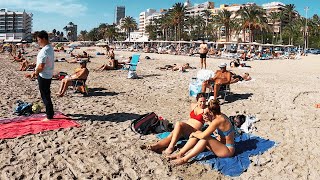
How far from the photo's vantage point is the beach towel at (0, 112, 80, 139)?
539cm

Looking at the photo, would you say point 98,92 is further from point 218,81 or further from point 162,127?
point 162,127

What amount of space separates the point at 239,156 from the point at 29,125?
368 centimetres

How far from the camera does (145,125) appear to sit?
562 cm

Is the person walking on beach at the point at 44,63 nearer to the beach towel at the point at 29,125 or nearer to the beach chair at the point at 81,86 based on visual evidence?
the beach towel at the point at 29,125

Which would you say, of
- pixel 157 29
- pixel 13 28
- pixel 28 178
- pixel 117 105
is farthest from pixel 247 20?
pixel 13 28

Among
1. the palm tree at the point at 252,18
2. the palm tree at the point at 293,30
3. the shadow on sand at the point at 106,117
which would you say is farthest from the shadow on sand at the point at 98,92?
the palm tree at the point at 293,30

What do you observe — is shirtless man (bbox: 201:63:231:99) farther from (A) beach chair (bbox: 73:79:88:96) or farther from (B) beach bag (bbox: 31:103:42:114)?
(B) beach bag (bbox: 31:103:42:114)

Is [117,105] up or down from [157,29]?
down

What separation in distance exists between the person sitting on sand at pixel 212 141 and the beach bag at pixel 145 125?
48.7 inches

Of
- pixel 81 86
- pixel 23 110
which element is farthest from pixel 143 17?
pixel 23 110

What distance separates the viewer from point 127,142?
510 centimetres

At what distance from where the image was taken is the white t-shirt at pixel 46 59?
5.54 metres

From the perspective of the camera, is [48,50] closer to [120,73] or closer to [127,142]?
[127,142]

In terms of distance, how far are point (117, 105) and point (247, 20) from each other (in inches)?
2471
